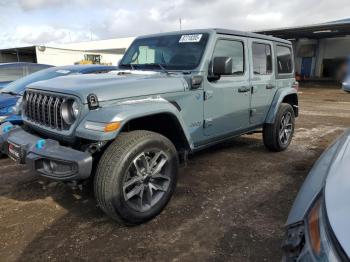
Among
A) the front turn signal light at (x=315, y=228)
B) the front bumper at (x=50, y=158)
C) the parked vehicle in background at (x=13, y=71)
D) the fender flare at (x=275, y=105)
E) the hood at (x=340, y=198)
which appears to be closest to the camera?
the hood at (x=340, y=198)

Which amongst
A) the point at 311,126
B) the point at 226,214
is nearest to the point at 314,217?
the point at 226,214

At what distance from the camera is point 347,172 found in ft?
5.15

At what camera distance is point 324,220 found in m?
1.41

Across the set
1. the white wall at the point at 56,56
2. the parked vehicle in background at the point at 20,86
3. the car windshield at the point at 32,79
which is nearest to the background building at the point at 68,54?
the white wall at the point at 56,56

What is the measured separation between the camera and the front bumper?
8.98ft

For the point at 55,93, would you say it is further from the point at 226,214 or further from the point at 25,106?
the point at 226,214

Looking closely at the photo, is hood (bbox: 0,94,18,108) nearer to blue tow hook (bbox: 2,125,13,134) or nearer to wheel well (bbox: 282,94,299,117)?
blue tow hook (bbox: 2,125,13,134)

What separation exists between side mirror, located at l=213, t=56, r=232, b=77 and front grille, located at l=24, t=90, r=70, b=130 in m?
1.76

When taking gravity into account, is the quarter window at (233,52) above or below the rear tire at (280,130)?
above

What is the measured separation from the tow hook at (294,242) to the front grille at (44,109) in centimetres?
215

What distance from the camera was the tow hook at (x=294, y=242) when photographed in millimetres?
1555

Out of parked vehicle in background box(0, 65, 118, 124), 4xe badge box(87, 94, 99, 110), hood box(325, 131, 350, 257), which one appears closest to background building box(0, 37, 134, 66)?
parked vehicle in background box(0, 65, 118, 124)

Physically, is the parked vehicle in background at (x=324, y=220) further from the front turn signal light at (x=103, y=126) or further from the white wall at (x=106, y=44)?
the white wall at (x=106, y=44)

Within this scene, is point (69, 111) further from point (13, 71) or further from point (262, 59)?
point (13, 71)
